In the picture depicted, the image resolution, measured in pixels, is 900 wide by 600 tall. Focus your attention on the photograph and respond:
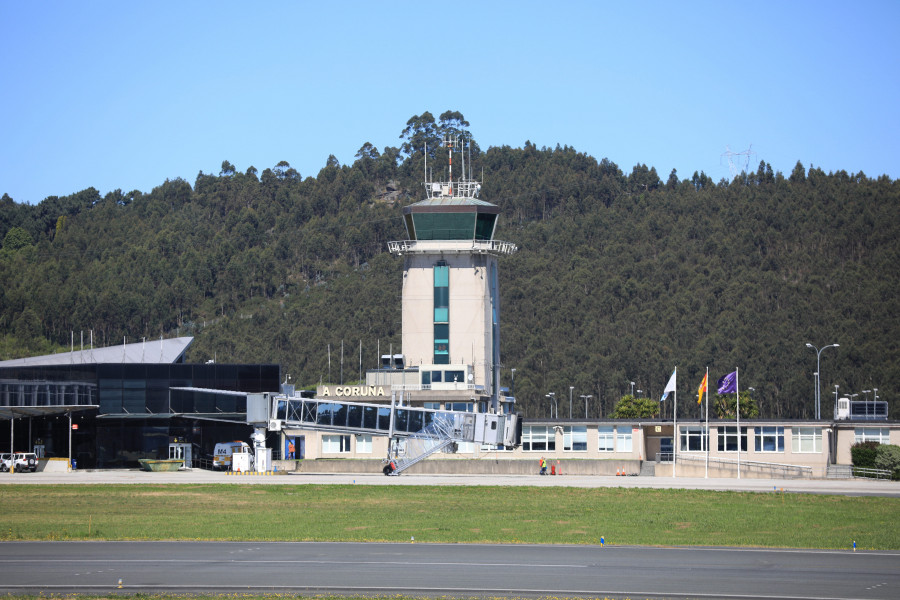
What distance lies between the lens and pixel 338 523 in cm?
4094

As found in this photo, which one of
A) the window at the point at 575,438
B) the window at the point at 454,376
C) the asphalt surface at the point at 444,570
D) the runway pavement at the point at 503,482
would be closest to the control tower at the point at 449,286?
the window at the point at 454,376

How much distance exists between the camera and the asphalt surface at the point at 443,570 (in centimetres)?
2598

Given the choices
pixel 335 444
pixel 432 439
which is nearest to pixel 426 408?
pixel 432 439

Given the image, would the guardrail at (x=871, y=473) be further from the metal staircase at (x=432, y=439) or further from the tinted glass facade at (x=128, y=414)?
the tinted glass facade at (x=128, y=414)

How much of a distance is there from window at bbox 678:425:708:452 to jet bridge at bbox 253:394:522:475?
63.6ft

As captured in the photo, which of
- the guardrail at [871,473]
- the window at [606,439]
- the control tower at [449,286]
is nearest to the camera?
the guardrail at [871,473]

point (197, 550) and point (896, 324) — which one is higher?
point (896, 324)

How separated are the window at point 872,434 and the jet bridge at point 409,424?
2817cm

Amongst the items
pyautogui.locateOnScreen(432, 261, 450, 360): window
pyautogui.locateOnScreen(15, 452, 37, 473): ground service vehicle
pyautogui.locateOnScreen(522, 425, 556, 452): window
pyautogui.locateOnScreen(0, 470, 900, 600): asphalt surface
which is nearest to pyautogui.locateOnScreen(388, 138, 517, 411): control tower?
pyautogui.locateOnScreen(432, 261, 450, 360): window

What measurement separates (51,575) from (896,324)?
613ft

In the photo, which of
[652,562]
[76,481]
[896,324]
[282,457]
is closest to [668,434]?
[282,457]

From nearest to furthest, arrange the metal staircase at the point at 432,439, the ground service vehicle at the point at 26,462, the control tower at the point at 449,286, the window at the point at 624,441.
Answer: the ground service vehicle at the point at 26,462 → the metal staircase at the point at 432,439 → the window at the point at 624,441 → the control tower at the point at 449,286

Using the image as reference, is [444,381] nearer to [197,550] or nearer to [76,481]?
[76,481]

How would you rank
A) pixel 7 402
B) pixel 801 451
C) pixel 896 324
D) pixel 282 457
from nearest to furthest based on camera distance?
1. pixel 7 402
2. pixel 801 451
3. pixel 282 457
4. pixel 896 324
